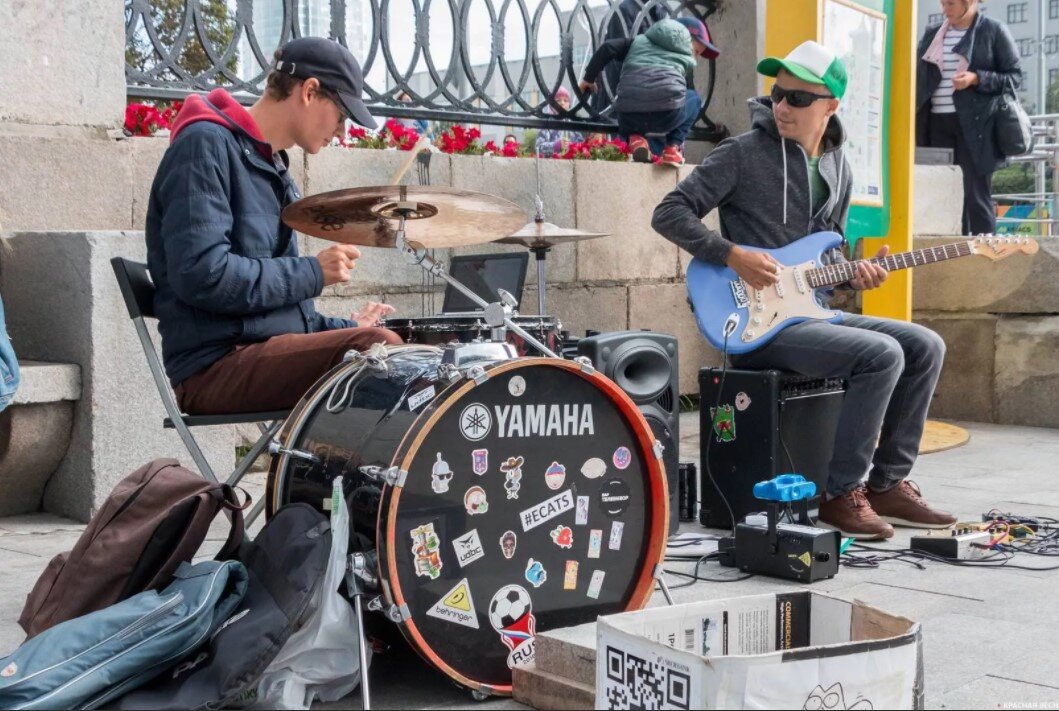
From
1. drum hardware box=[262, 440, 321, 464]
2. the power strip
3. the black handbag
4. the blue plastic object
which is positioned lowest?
the power strip

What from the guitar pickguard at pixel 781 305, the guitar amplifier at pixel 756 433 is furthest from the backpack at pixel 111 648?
→ the guitar pickguard at pixel 781 305

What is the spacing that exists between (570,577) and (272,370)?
1.05 m

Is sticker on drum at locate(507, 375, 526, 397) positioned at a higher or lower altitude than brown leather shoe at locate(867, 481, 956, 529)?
higher

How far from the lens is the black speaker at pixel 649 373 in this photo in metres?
4.61

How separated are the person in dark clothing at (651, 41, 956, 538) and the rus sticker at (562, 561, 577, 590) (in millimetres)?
1900

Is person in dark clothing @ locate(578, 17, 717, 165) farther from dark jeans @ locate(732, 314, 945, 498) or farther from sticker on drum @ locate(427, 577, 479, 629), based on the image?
sticker on drum @ locate(427, 577, 479, 629)

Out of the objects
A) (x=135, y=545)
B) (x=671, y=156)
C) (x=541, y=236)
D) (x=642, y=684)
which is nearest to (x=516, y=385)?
(x=642, y=684)

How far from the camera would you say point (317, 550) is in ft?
9.66

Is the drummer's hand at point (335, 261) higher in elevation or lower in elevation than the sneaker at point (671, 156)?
lower

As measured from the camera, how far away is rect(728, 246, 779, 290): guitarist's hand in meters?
4.89

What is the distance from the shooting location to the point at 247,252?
146 inches

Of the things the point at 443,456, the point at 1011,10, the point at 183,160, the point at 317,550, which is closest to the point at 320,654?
the point at 317,550

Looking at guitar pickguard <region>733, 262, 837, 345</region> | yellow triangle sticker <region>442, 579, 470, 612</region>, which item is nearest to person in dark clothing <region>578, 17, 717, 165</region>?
guitar pickguard <region>733, 262, 837, 345</region>

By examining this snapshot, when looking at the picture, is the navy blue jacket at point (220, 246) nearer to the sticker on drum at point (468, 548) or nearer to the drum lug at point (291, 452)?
the drum lug at point (291, 452)
